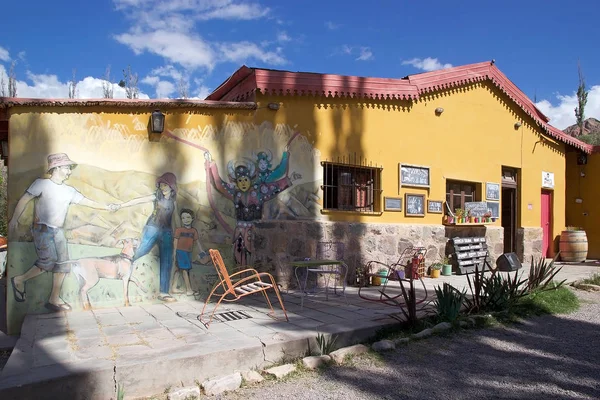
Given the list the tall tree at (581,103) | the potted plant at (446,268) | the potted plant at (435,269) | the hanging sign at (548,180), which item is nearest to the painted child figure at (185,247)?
the potted plant at (435,269)

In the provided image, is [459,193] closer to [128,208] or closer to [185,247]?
[185,247]

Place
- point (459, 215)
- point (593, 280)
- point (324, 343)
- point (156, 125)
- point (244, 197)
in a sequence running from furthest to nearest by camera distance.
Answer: point (459, 215)
point (593, 280)
point (244, 197)
point (156, 125)
point (324, 343)

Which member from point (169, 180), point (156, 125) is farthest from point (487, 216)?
point (156, 125)

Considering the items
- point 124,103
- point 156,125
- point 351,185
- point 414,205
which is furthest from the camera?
point 414,205

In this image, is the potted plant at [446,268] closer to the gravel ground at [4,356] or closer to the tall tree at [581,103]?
the gravel ground at [4,356]

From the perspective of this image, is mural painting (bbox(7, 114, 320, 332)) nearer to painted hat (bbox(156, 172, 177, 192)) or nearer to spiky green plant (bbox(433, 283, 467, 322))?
painted hat (bbox(156, 172, 177, 192))

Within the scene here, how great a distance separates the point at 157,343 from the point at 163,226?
2.39 metres

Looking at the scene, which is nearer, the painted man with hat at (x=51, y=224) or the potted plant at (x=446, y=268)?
the painted man with hat at (x=51, y=224)

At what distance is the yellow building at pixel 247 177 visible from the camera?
18.5 ft

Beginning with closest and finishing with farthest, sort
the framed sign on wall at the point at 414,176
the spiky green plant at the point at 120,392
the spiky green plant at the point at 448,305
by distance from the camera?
the spiky green plant at the point at 120,392 < the spiky green plant at the point at 448,305 < the framed sign on wall at the point at 414,176

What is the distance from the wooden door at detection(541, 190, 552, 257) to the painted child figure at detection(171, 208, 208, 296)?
10275 mm

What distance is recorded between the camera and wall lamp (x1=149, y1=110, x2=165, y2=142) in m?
6.18

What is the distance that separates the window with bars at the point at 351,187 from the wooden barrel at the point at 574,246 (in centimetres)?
692

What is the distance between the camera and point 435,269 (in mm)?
9055
